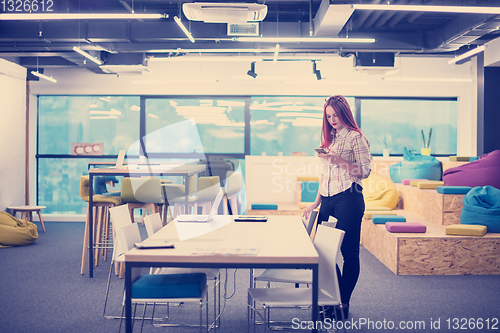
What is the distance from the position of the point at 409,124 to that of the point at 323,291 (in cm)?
678

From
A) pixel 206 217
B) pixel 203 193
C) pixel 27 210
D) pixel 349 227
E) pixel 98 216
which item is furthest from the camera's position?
pixel 27 210

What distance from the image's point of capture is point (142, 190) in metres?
4.06

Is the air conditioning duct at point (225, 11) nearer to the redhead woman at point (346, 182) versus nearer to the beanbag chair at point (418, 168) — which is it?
the redhead woman at point (346, 182)

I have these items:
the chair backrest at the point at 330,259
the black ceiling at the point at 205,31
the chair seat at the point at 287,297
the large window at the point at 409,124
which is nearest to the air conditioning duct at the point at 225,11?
the black ceiling at the point at 205,31

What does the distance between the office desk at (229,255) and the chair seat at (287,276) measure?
0.30 m

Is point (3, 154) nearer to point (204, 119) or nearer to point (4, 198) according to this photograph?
point (4, 198)

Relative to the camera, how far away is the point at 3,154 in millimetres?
6742

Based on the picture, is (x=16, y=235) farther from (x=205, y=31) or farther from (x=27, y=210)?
(x=205, y=31)

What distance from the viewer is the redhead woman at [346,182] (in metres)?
2.63

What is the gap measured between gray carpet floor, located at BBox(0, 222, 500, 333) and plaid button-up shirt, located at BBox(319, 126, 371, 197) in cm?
104

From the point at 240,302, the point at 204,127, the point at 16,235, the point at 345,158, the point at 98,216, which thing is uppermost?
the point at 204,127

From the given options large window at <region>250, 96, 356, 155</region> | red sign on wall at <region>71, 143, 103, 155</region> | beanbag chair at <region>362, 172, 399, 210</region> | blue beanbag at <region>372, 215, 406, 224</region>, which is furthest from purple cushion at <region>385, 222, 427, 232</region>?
red sign on wall at <region>71, 143, 103, 155</region>

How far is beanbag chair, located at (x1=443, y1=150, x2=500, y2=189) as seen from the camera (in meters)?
4.85

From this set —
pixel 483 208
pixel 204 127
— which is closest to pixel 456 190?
pixel 483 208
